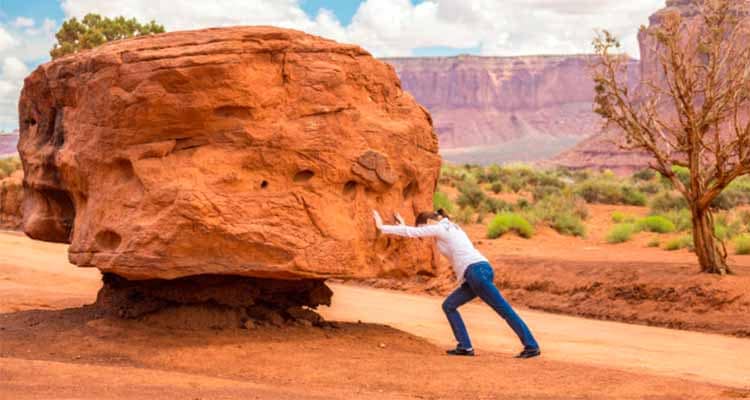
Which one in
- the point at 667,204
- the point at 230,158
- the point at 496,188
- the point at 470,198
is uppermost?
the point at 230,158

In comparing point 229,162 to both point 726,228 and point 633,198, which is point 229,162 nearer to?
point 726,228

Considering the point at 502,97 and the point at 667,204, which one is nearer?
the point at 667,204

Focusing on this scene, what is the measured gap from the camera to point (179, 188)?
8.77 metres

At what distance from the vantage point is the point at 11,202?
2720cm

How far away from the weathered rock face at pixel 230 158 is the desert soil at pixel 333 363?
2.50ft

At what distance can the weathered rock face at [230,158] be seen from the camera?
29.1 ft

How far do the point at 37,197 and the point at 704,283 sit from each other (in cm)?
1045

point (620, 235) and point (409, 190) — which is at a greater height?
point (409, 190)

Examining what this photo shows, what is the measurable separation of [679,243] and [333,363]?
51.2 feet

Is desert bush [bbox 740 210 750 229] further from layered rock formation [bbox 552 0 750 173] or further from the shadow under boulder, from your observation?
layered rock formation [bbox 552 0 750 173]

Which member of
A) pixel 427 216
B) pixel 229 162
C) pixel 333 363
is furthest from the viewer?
pixel 427 216

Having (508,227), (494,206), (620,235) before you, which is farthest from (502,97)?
(620,235)

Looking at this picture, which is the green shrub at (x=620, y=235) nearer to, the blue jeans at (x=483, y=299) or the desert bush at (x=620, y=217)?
the desert bush at (x=620, y=217)

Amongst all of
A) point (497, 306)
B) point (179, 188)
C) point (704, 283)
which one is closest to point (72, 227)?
point (179, 188)
